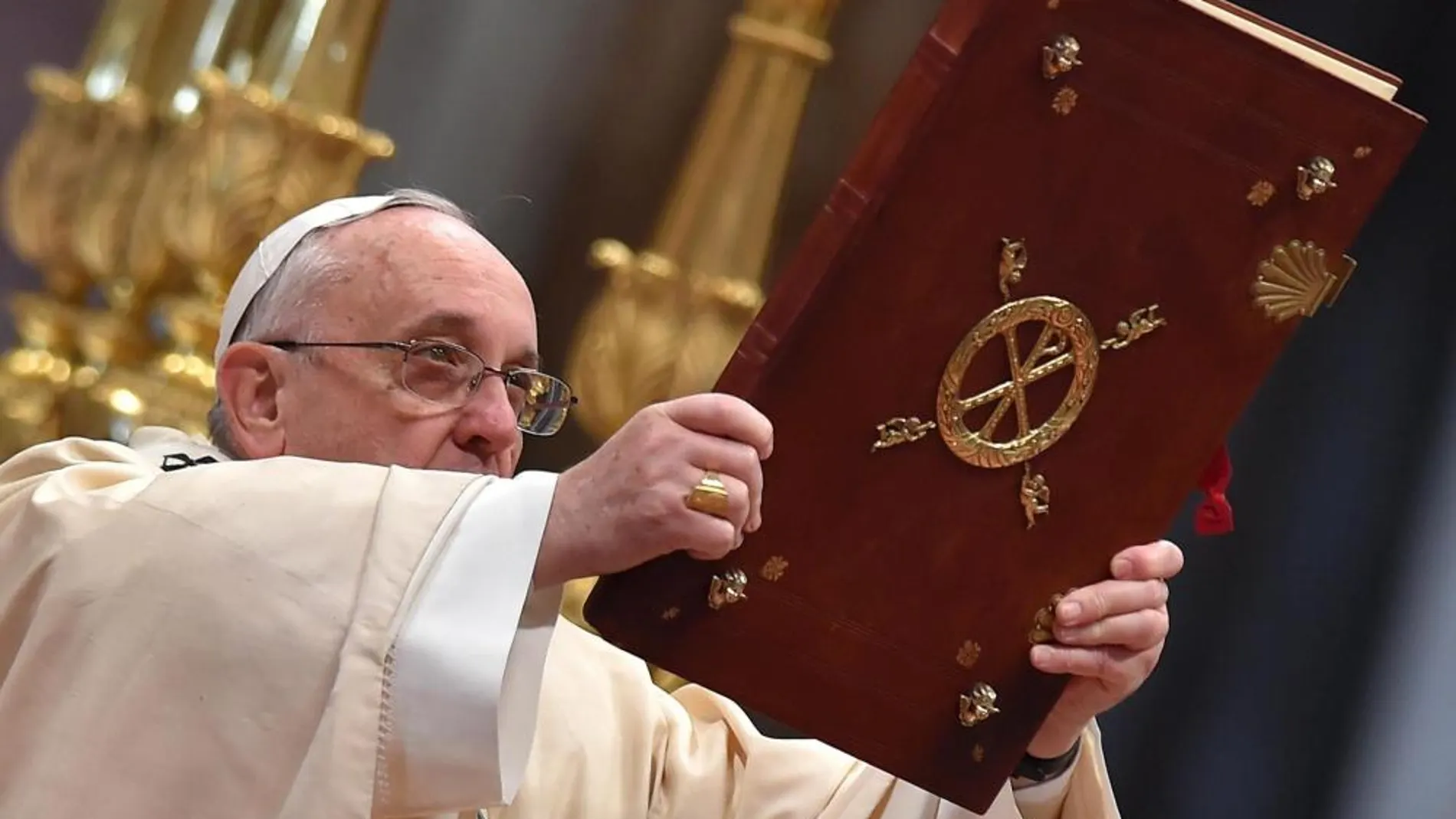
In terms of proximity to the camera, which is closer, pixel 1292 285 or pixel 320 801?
pixel 320 801

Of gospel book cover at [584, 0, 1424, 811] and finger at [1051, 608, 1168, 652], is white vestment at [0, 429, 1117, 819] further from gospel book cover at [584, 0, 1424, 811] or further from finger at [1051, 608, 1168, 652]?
finger at [1051, 608, 1168, 652]

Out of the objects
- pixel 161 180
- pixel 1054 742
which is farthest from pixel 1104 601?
pixel 161 180

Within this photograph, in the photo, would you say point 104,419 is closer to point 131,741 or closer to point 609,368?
point 609,368

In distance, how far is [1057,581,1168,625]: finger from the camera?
1.91 m

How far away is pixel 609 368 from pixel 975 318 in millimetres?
1708

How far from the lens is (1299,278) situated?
188cm

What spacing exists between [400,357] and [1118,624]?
2.70 feet

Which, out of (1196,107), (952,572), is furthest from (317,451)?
(1196,107)

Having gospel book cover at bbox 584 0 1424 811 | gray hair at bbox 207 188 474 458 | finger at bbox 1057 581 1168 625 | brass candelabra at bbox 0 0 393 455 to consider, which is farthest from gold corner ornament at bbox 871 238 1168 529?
brass candelabra at bbox 0 0 393 455

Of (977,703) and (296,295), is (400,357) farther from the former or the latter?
(977,703)

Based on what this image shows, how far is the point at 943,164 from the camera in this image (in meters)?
1.75

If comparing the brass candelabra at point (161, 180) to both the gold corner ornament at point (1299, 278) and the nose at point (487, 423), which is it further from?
the gold corner ornament at point (1299, 278)

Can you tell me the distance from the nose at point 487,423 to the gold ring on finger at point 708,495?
57cm

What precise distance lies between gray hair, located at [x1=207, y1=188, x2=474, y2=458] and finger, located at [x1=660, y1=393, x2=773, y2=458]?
Answer: 2.28 feet
